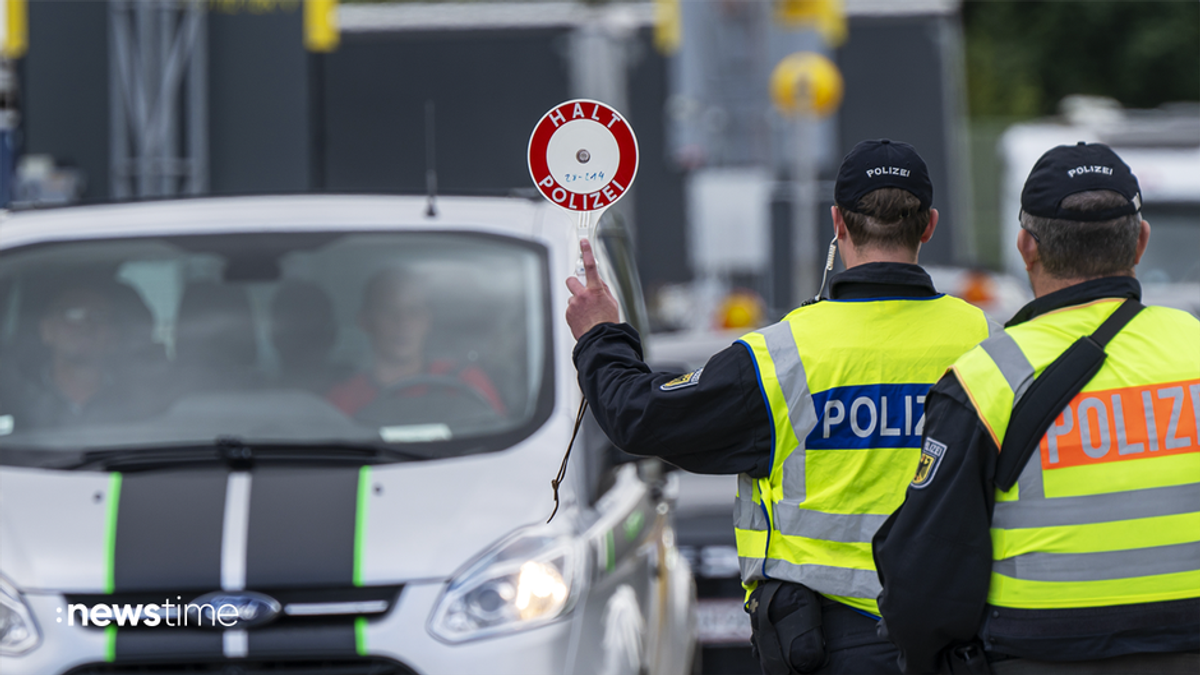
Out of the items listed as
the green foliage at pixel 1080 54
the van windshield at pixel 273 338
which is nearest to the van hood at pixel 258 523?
the van windshield at pixel 273 338

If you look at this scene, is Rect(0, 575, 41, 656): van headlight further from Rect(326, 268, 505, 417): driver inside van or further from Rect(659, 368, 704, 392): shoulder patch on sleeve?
Rect(659, 368, 704, 392): shoulder patch on sleeve

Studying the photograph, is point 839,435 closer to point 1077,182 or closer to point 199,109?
point 1077,182

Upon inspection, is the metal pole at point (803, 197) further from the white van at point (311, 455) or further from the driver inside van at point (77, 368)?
the driver inside van at point (77, 368)

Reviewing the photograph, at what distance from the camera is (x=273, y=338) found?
4.22 m

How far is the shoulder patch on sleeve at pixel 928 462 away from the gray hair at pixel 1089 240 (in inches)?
16.0

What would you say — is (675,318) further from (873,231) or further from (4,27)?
(873,231)

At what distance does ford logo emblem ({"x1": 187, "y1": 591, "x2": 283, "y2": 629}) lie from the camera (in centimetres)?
336

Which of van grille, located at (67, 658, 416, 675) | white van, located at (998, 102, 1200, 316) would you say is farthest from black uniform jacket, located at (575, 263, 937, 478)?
white van, located at (998, 102, 1200, 316)

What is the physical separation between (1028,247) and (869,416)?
17.1 inches

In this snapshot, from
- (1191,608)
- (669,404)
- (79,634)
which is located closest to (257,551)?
(79,634)

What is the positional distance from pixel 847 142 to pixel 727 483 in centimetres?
1397

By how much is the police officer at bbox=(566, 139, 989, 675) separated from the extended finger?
0.19 metres

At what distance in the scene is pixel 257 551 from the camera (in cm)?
342

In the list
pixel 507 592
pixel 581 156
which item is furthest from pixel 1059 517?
pixel 507 592
